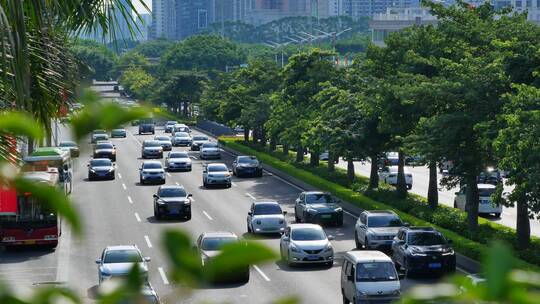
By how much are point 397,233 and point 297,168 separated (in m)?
32.8

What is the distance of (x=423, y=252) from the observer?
31.2 metres

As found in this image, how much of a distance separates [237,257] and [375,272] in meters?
25.1

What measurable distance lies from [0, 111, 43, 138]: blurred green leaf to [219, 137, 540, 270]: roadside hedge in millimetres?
19169

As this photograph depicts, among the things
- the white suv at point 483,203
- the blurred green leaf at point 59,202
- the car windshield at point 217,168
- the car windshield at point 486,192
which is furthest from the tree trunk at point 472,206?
the blurred green leaf at point 59,202

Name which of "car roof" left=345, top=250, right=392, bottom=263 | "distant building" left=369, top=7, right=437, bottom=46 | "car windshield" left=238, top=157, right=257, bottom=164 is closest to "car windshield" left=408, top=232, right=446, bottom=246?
"car roof" left=345, top=250, right=392, bottom=263

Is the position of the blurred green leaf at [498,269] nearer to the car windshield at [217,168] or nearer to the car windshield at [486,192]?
the car windshield at [486,192]

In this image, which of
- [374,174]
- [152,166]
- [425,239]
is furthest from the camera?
[152,166]

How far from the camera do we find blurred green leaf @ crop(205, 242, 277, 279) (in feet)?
6.80

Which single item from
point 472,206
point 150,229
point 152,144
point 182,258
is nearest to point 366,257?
point 472,206

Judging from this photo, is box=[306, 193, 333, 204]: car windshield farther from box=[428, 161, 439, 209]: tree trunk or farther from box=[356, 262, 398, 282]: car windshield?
box=[356, 262, 398, 282]: car windshield

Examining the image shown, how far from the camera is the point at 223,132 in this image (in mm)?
111375

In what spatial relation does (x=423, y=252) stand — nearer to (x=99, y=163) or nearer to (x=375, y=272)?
(x=375, y=272)

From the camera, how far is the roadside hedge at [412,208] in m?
33.7

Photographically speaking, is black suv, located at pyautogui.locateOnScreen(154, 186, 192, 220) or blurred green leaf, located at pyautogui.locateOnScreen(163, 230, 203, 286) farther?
black suv, located at pyautogui.locateOnScreen(154, 186, 192, 220)
